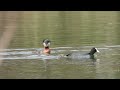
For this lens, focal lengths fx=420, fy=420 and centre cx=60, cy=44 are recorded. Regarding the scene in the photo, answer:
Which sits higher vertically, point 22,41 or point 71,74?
point 22,41

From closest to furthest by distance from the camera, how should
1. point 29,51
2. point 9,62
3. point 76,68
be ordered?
point 76,68, point 9,62, point 29,51

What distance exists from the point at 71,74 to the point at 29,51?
12.0ft

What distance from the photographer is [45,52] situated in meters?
11.5

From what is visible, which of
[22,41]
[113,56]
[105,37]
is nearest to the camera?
[113,56]

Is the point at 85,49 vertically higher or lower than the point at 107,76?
higher
